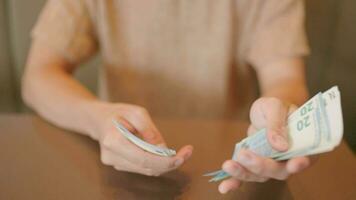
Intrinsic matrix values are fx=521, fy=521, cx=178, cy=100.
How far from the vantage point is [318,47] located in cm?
117

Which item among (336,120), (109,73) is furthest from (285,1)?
(336,120)

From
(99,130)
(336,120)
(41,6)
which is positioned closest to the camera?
(336,120)

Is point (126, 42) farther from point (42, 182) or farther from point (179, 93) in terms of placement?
point (42, 182)

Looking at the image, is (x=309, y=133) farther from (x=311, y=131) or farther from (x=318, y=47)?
(x=318, y=47)

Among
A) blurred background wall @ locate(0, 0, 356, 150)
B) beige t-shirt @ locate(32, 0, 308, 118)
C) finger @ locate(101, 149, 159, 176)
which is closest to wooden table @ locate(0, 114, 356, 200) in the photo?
finger @ locate(101, 149, 159, 176)

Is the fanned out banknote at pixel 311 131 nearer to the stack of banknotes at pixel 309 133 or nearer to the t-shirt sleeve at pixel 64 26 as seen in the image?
the stack of banknotes at pixel 309 133

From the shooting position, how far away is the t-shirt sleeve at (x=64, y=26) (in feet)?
2.87

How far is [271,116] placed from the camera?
58 centimetres

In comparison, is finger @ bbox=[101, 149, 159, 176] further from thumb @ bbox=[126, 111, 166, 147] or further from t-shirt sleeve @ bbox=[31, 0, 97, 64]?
t-shirt sleeve @ bbox=[31, 0, 97, 64]

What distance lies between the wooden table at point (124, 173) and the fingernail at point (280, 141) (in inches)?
3.8

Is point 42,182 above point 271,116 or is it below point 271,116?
below

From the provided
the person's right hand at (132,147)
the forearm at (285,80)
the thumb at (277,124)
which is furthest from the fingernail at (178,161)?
the forearm at (285,80)

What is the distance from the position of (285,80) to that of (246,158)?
353 millimetres

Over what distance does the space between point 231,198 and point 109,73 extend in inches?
17.7
